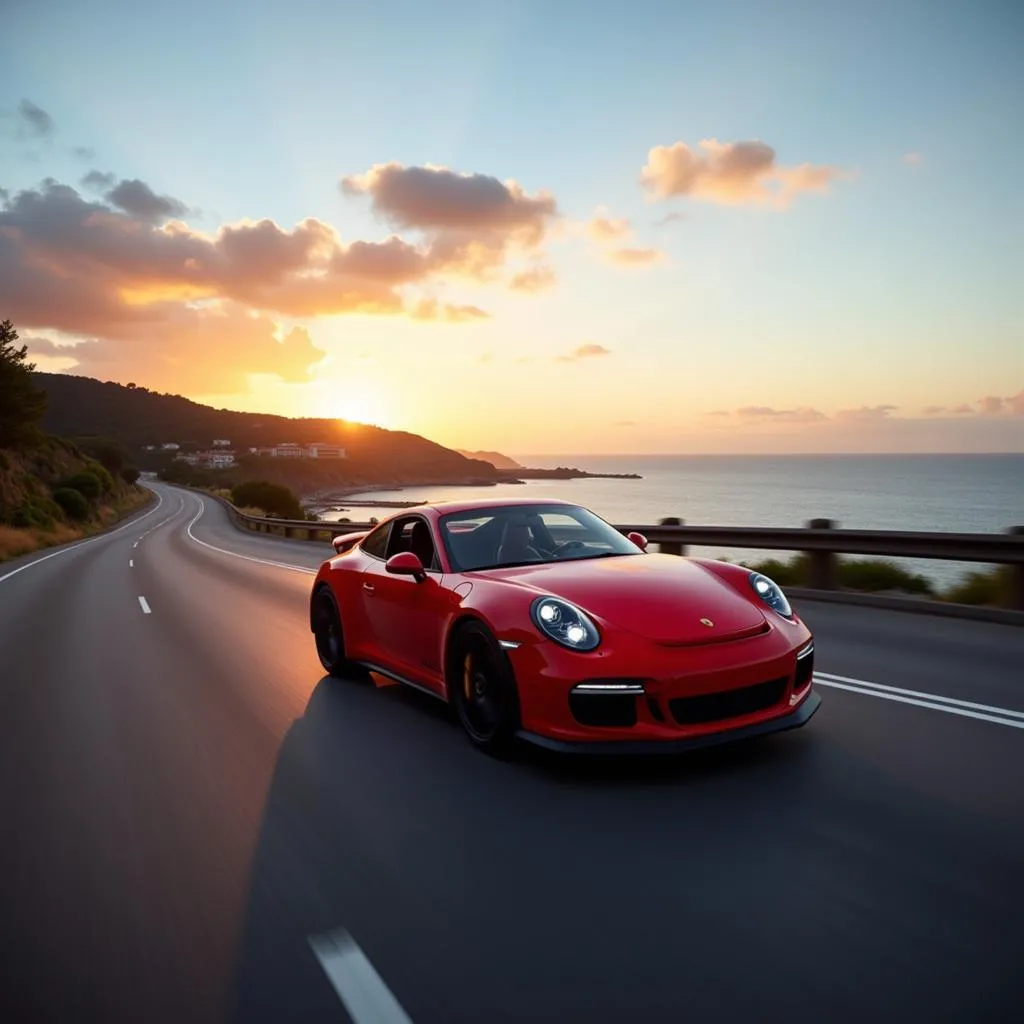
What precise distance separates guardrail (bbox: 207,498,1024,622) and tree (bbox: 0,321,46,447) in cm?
5276

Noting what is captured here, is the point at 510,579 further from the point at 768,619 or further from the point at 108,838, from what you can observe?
the point at 108,838

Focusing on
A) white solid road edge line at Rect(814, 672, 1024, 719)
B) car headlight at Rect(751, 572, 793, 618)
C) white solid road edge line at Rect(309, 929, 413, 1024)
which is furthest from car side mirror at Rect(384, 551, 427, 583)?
white solid road edge line at Rect(814, 672, 1024, 719)

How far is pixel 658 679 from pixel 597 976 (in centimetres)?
174

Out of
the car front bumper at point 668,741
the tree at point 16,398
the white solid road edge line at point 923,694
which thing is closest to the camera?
the car front bumper at point 668,741

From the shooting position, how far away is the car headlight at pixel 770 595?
17.4ft

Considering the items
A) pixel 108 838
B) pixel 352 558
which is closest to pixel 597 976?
pixel 108 838

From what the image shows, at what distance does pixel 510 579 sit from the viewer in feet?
17.8

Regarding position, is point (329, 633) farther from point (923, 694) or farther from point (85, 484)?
point (85, 484)

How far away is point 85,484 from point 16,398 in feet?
35.9

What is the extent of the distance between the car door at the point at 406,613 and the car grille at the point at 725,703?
1.75 meters

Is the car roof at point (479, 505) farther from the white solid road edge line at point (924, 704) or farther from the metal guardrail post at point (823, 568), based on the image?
the metal guardrail post at point (823, 568)

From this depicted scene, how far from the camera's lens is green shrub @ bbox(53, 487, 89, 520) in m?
57.9

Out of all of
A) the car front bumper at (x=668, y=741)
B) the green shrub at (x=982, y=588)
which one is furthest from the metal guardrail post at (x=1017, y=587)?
the car front bumper at (x=668, y=741)

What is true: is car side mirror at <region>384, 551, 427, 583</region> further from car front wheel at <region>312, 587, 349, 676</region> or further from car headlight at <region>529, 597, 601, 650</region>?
car front wheel at <region>312, 587, 349, 676</region>
